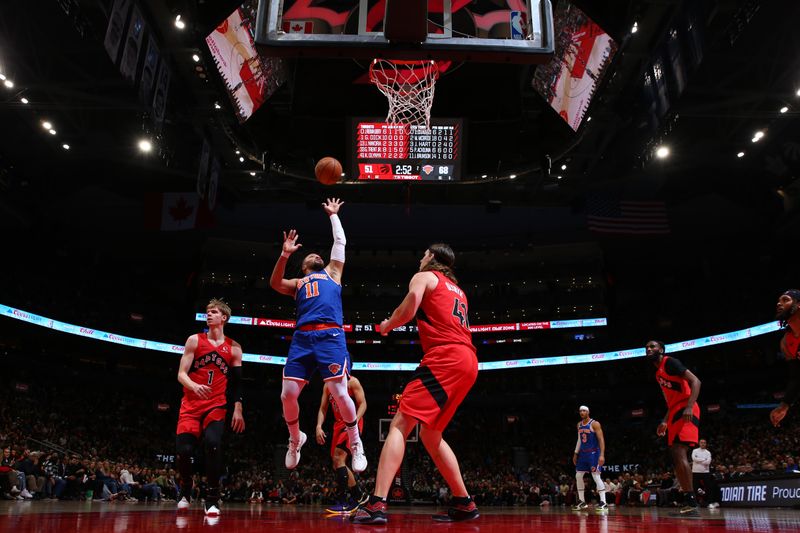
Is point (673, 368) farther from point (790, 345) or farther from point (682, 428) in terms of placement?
point (790, 345)

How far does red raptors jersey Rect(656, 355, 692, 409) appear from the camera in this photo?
328 inches

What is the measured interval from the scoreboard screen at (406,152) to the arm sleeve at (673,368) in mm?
7915

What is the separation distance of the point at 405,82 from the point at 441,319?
8857 mm

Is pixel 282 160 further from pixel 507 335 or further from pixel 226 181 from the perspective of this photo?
pixel 507 335

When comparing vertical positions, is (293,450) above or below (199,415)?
below

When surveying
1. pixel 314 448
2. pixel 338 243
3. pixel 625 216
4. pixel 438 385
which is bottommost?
pixel 314 448

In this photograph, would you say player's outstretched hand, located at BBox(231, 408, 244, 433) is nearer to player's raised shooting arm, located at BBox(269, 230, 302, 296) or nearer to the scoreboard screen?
player's raised shooting arm, located at BBox(269, 230, 302, 296)

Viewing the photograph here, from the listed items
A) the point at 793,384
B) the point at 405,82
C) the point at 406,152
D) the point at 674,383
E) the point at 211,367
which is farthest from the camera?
the point at 406,152

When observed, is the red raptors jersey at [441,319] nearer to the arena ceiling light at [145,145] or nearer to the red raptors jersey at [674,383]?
the red raptors jersey at [674,383]

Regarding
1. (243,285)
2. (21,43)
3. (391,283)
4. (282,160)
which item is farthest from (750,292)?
(21,43)

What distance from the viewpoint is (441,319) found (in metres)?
4.68

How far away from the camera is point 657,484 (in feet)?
69.0

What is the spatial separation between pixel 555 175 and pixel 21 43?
1757 cm

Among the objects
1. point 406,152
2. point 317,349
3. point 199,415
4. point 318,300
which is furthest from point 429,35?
point 406,152
